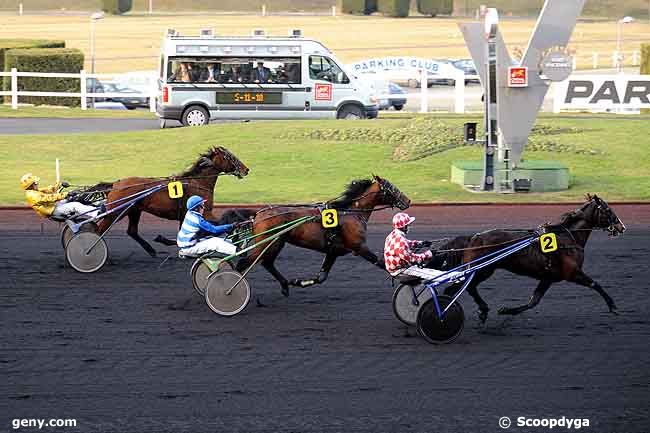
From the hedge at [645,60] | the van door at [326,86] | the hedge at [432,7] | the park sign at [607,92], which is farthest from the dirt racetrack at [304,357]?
the hedge at [432,7]

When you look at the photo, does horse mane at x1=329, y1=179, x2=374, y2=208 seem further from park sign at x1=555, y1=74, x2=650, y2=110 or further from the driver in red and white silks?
park sign at x1=555, y1=74, x2=650, y2=110

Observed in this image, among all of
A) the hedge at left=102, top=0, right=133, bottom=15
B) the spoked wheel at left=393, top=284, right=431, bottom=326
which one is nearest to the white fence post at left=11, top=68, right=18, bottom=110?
the spoked wheel at left=393, top=284, right=431, bottom=326

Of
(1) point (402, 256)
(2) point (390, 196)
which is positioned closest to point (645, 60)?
(2) point (390, 196)

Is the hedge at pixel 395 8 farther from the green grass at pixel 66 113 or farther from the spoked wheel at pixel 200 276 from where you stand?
the spoked wheel at pixel 200 276

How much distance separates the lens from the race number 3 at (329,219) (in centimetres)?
1106

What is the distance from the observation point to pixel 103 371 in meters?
9.14

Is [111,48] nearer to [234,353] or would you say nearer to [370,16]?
[370,16]

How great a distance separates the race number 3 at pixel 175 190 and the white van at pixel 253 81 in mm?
15405

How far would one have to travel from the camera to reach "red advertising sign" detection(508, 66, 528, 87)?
60.5 ft

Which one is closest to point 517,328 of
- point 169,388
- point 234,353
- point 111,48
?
point 234,353

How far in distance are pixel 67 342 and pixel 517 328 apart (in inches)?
166

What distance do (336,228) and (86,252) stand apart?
342 cm

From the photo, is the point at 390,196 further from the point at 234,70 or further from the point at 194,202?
the point at 234,70

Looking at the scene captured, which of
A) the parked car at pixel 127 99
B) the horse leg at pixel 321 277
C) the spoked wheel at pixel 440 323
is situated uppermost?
the parked car at pixel 127 99
